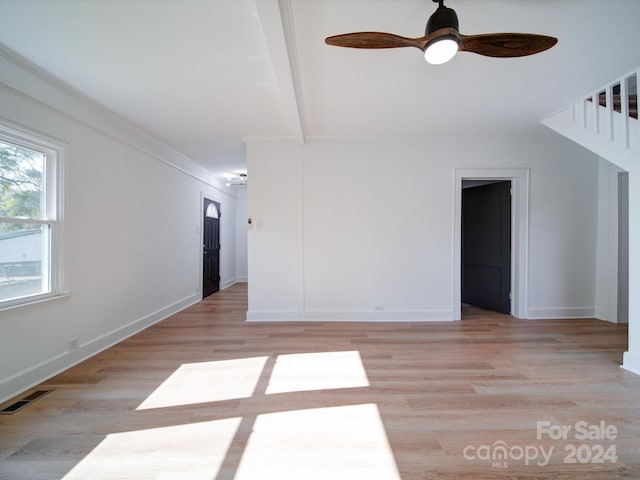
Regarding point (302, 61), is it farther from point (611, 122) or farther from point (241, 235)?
point (241, 235)

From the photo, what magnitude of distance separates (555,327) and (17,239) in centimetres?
615

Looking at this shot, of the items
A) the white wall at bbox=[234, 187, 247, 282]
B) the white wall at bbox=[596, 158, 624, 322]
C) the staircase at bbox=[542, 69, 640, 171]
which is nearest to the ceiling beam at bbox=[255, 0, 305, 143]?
the staircase at bbox=[542, 69, 640, 171]

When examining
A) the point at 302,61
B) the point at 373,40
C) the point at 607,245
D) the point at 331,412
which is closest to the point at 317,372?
the point at 331,412

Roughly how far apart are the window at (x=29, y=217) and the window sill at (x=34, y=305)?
0.04 meters

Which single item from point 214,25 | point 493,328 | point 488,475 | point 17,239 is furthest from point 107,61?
point 493,328

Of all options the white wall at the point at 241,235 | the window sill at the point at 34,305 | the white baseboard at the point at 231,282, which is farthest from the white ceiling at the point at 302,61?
the white wall at the point at 241,235

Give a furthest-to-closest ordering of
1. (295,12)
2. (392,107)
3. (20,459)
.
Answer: (392,107) < (295,12) < (20,459)

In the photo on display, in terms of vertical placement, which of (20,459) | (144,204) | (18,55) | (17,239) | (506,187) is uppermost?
(18,55)

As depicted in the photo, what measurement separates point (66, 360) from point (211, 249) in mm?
3939

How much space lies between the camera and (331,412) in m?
2.08

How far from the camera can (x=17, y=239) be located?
2.43 metres

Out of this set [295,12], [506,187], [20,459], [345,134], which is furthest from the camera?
[506,187]

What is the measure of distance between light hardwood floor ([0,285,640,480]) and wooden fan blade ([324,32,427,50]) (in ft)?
8.06

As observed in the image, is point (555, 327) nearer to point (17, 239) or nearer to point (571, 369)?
point (571, 369)
